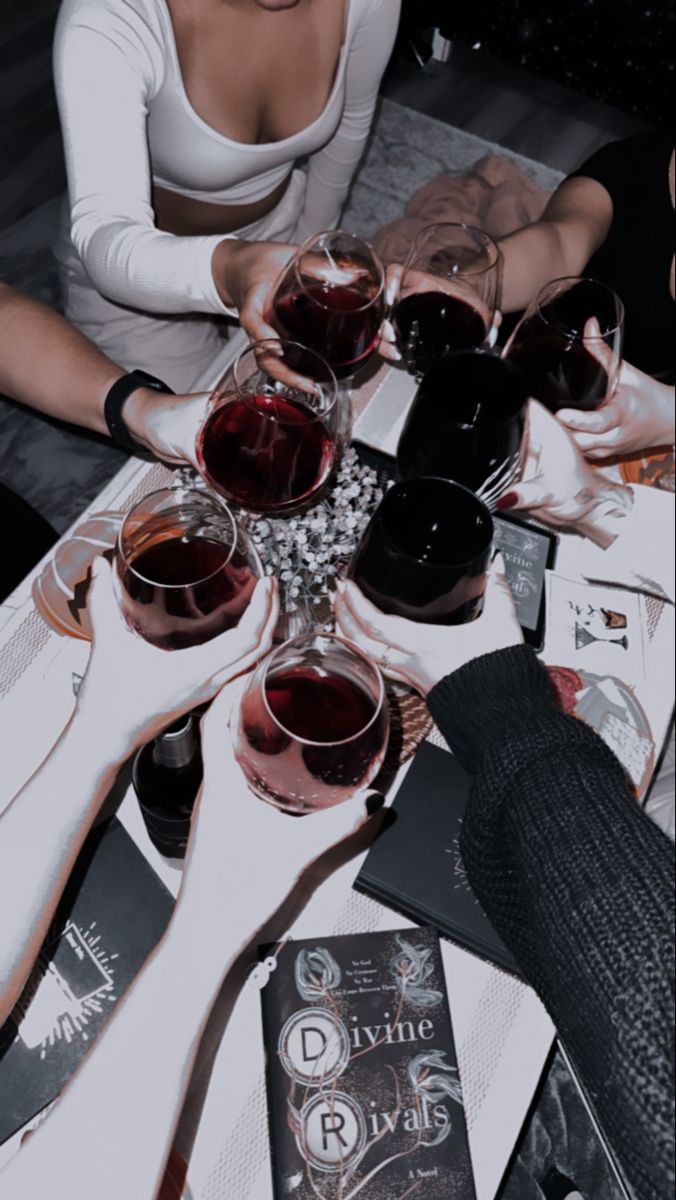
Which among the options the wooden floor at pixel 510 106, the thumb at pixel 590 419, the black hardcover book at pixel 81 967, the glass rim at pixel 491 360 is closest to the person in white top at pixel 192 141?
the glass rim at pixel 491 360

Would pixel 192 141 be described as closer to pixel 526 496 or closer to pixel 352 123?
pixel 352 123

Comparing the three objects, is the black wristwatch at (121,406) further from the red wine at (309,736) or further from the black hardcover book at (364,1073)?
the black hardcover book at (364,1073)

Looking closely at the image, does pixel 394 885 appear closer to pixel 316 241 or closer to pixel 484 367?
pixel 484 367

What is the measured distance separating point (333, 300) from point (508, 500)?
0.30m

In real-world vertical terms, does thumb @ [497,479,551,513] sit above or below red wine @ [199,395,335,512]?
below

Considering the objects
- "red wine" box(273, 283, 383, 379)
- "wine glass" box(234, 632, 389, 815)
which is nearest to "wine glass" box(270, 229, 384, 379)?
"red wine" box(273, 283, 383, 379)

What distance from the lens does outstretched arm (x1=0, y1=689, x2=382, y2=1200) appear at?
657mm

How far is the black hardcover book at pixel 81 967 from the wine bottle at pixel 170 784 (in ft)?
0.16

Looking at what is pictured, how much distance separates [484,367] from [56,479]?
1.21 meters

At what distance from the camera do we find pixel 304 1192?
29.9 inches

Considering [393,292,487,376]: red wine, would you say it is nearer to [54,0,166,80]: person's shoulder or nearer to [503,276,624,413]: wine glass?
[503,276,624,413]: wine glass

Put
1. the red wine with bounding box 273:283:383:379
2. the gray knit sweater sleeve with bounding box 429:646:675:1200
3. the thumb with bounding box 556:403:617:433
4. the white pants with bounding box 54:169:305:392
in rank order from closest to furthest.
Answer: the gray knit sweater sleeve with bounding box 429:646:675:1200
the red wine with bounding box 273:283:383:379
the thumb with bounding box 556:403:617:433
the white pants with bounding box 54:169:305:392

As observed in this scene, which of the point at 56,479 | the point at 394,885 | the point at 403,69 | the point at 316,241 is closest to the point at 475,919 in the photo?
the point at 394,885

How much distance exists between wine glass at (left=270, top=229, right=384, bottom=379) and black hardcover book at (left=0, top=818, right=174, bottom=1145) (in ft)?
1.84
